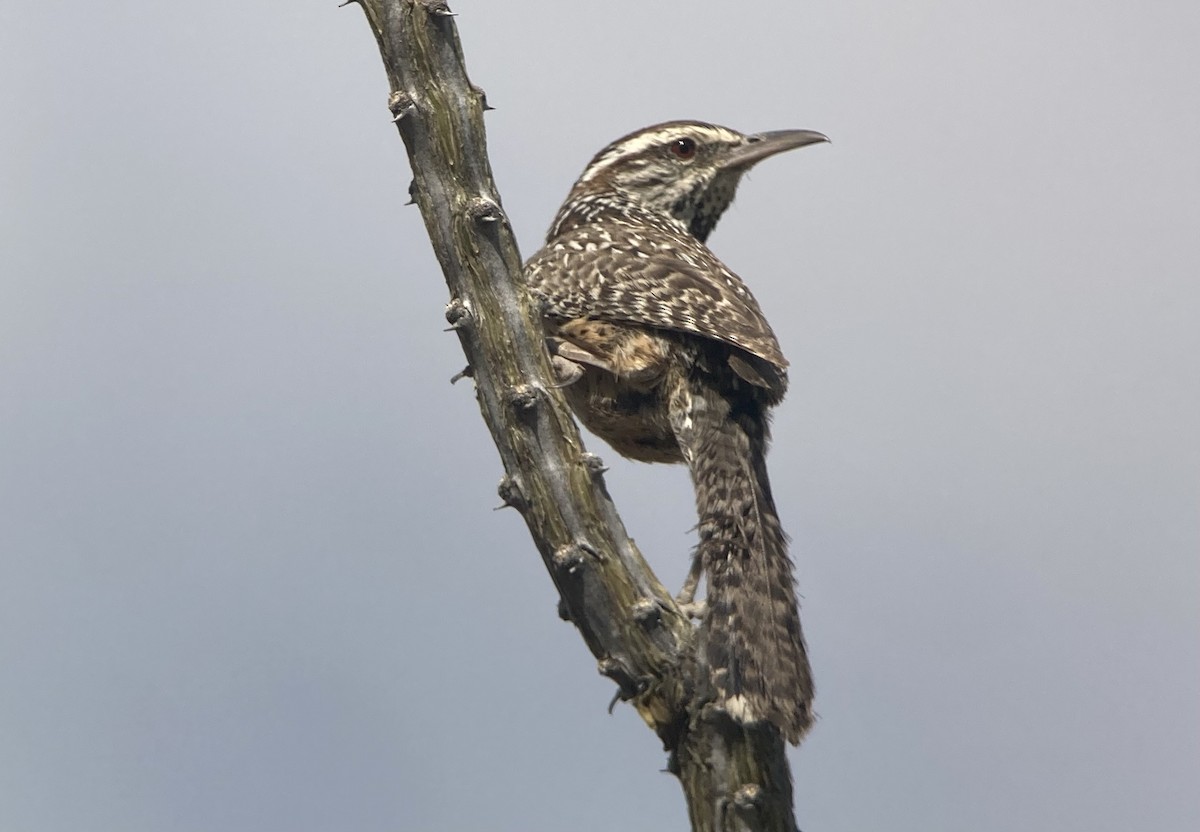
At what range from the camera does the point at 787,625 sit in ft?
11.4

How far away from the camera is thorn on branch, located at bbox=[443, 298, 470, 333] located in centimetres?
330

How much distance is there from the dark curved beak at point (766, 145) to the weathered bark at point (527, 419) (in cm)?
274

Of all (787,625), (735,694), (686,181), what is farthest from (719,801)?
(686,181)

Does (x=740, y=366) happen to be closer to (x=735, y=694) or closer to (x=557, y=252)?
(x=557, y=252)

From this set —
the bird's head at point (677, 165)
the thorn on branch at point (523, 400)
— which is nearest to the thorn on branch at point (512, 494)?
the thorn on branch at point (523, 400)

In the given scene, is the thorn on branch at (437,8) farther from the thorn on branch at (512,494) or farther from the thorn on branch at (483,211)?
the thorn on branch at (512,494)

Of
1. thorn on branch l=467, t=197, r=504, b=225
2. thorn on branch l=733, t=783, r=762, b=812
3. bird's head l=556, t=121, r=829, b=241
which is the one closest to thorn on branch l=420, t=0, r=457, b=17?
thorn on branch l=467, t=197, r=504, b=225

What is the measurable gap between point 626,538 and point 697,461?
2.60 feet

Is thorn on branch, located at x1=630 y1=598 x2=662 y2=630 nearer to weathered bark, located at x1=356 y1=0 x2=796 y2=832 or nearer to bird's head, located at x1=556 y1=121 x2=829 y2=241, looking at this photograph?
weathered bark, located at x1=356 y1=0 x2=796 y2=832

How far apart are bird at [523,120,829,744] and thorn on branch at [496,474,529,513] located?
0.44m

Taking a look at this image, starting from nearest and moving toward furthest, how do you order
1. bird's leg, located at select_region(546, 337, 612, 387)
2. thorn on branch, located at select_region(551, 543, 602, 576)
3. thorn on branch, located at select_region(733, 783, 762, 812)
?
thorn on branch, located at select_region(733, 783, 762, 812) → thorn on branch, located at select_region(551, 543, 602, 576) → bird's leg, located at select_region(546, 337, 612, 387)

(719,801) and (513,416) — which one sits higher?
(513,416)

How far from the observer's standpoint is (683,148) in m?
6.05

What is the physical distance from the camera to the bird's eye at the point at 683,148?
6.03 m
